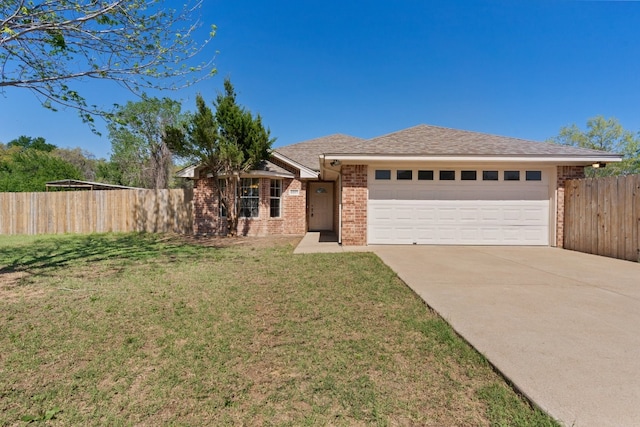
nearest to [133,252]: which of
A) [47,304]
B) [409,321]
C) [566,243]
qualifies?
[47,304]

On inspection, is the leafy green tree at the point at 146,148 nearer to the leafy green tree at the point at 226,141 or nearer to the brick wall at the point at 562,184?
the leafy green tree at the point at 226,141

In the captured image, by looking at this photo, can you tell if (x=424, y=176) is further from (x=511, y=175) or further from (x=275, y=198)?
(x=275, y=198)

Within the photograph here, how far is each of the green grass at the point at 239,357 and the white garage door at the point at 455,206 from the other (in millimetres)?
4112

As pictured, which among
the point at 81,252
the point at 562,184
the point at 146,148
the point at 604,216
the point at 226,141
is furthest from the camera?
the point at 146,148

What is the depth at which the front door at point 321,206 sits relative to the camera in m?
14.6

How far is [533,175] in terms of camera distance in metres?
9.00

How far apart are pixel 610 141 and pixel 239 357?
38.3m

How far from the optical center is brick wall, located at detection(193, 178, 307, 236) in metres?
12.6

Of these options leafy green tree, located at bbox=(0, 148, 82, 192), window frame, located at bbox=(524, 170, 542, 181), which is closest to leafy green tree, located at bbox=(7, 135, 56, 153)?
leafy green tree, located at bbox=(0, 148, 82, 192)

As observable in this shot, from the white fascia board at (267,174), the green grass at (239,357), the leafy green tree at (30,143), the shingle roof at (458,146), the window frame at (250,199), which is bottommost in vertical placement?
the green grass at (239,357)

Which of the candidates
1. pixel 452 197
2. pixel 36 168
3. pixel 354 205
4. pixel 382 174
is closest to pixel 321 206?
pixel 354 205

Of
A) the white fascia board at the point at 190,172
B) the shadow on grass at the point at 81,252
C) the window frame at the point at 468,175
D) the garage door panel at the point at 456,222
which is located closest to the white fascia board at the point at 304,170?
the white fascia board at the point at 190,172

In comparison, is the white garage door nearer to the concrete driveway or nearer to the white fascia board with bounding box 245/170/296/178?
the concrete driveway

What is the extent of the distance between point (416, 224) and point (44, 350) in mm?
8496
